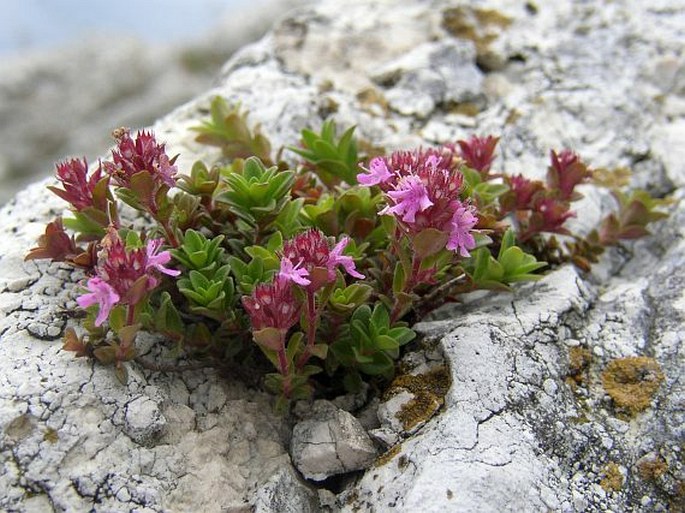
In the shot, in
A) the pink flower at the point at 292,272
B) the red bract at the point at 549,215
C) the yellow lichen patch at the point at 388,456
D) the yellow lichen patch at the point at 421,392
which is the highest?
the pink flower at the point at 292,272

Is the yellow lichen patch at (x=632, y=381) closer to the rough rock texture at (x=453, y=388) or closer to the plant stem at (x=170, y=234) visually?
the rough rock texture at (x=453, y=388)

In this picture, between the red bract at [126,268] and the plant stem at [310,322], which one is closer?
the red bract at [126,268]

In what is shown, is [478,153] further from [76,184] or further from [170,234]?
[76,184]

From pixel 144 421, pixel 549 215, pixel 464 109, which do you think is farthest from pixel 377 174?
pixel 464 109

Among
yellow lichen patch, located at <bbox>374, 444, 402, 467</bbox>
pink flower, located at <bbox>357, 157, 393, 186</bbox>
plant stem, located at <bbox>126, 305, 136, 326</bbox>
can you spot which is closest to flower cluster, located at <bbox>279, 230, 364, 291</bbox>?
pink flower, located at <bbox>357, 157, 393, 186</bbox>

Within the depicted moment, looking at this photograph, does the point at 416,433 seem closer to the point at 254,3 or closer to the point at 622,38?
the point at 622,38

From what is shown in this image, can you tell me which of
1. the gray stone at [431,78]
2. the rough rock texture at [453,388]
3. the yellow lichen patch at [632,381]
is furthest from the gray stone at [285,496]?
the gray stone at [431,78]

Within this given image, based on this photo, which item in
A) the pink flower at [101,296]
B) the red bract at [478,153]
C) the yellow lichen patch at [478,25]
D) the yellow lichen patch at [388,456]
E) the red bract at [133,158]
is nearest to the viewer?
the pink flower at [101,296]
